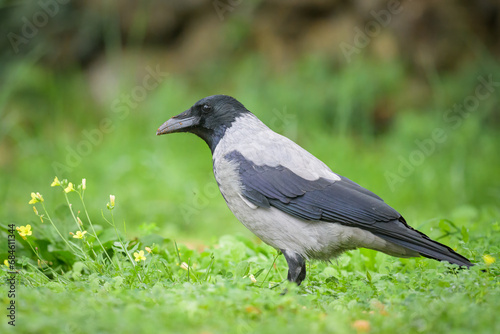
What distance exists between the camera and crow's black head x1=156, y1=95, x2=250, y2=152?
372cm

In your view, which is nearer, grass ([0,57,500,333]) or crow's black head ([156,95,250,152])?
grass ([0,57,500,333])

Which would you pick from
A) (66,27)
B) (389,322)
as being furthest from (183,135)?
(389,322)

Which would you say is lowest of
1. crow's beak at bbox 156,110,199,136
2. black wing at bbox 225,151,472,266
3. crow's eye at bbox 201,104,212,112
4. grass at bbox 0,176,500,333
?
grass at bbox 0,176,500,333

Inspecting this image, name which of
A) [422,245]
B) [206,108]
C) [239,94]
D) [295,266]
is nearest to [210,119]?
[206,108]

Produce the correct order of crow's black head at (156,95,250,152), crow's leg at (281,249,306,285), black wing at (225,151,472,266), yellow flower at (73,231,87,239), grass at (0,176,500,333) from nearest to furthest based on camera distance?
grass at (0,176,500,333), yellow flower at (73,231,87,239), black wing at (225,151,472,266), crow's leg at (281,249,306,285), crow's black head at (156,95,250,152)

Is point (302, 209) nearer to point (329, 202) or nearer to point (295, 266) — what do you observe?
point (329, 202)

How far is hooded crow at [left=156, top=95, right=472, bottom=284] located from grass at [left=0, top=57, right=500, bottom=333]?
6.8 inches

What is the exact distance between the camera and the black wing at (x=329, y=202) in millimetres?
3131

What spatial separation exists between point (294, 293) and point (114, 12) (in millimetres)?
7623

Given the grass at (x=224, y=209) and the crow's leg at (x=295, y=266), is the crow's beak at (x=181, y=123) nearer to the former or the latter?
the grass at (x=224, y=209)

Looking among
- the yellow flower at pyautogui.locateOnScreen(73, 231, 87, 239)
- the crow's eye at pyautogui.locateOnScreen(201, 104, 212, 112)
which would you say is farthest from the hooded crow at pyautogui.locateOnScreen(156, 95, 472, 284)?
the yellow flower at pyautogui.locateOnScreen(73, 231, 87, 239)

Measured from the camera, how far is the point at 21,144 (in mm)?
7703

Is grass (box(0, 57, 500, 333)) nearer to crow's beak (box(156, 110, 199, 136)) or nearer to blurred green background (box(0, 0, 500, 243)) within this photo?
blurred green background (box(0, 0, 500, 243))

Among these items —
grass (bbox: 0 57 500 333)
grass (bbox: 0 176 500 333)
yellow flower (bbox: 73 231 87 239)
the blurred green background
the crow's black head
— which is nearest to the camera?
grass (bbox: 0 176 500 333)
